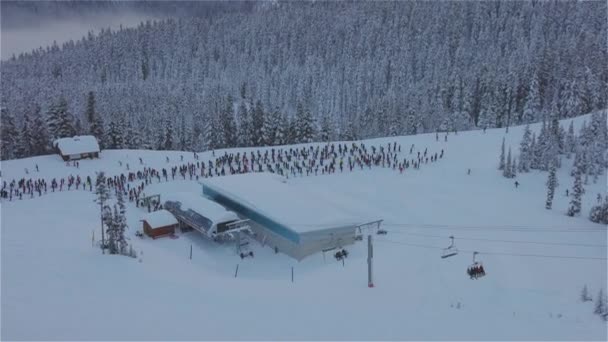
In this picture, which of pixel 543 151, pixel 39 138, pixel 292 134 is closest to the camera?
pixel 543 151

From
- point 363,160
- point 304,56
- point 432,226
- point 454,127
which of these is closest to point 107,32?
point 304,56

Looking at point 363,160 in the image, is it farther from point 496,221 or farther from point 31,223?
point 31,223

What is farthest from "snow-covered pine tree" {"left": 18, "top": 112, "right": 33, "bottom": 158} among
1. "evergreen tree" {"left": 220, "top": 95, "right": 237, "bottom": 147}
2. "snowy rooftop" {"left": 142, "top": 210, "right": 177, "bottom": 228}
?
"snowy rooftop" {"left": 142, "top": 210, "right": 177, "bottom": 228}

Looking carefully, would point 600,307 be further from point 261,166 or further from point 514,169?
point 261,166

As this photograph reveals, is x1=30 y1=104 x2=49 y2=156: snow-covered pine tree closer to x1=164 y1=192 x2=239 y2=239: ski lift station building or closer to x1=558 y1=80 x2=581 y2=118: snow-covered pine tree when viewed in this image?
x1=164 y1=192 x2=239 y2=239: ski lift station building

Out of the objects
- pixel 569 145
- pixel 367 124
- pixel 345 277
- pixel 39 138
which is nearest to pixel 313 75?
pixel 367 124
